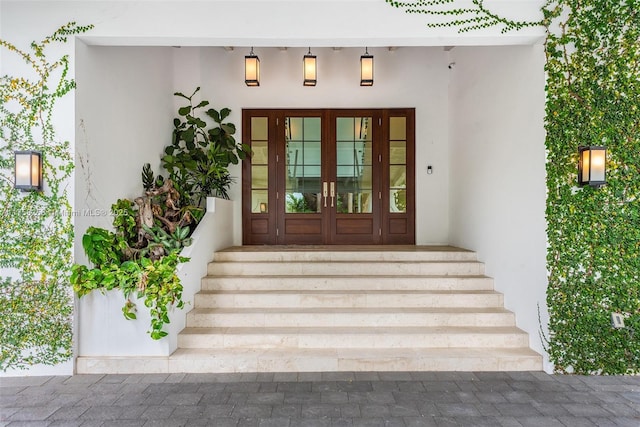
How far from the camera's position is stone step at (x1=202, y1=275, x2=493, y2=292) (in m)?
4.20

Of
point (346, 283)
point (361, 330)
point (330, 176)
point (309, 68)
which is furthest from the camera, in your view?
point (330, 176)

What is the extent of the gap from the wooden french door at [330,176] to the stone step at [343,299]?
207 cm

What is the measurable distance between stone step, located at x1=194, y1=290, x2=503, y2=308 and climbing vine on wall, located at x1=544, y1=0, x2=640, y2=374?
33.4 inches

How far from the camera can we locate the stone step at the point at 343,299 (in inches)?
157

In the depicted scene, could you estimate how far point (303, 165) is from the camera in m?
6.09

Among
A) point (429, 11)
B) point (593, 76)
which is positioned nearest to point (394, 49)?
point (429, 11)

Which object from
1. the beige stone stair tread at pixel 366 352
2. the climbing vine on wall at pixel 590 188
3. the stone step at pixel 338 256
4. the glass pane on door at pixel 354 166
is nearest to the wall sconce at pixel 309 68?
the glass pane on door at pixel 354 166

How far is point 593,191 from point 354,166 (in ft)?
11.3

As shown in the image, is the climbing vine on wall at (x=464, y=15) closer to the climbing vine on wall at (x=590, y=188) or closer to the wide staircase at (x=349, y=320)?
the climbing vine on wall at (x=590, y=188)

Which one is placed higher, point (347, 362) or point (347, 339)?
point (347, 339)

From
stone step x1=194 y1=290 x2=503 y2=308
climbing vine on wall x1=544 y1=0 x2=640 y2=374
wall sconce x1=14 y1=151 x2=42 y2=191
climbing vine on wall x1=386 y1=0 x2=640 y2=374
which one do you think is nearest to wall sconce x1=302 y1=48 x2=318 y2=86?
climbing vine on wall x1=386 y1=0 x2=640 y2=374

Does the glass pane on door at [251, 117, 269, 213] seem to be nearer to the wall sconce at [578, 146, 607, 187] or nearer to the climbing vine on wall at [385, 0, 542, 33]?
the climbing vine on wall at [385, 0, 542, 33]

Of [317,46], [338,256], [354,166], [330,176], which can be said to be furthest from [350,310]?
[354,166]

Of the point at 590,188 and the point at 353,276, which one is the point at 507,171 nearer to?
the point at 590,188
